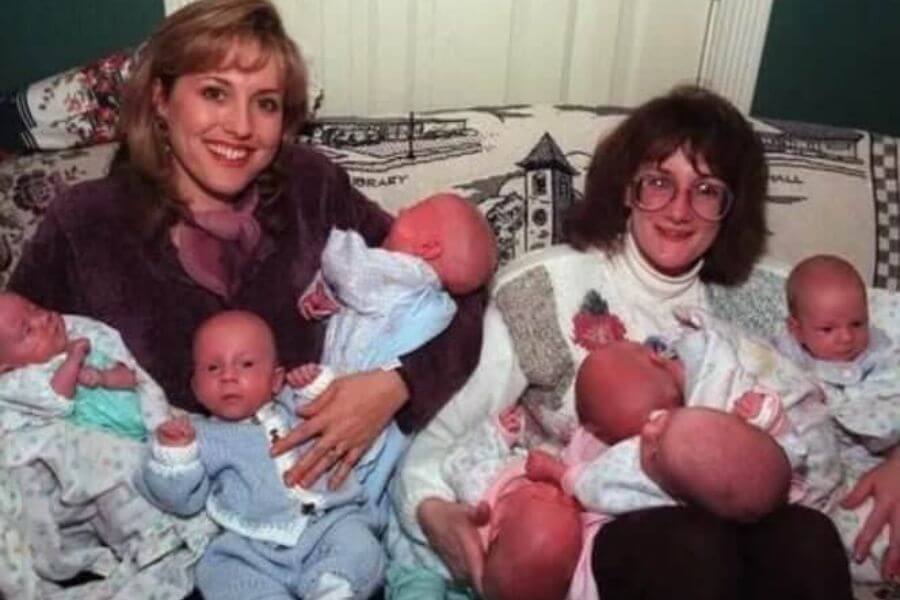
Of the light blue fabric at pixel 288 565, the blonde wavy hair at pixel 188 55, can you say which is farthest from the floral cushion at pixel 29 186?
the light blue fabric at pixel 288 565

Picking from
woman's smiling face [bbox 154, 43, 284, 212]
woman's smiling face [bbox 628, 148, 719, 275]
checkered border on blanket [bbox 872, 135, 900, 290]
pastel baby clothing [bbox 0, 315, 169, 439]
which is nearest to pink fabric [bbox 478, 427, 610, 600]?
woman's smiling face [bbox 628, 148, 719, 275]

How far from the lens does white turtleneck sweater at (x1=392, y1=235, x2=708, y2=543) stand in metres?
1.94

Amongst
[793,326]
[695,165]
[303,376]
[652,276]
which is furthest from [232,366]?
[793,326]

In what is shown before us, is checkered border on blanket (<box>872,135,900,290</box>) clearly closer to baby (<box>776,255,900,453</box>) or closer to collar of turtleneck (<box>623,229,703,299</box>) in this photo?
baby (<box>776,255,900,453</box>)

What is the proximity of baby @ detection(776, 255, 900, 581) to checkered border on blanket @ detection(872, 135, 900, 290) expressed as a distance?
0.85 feet

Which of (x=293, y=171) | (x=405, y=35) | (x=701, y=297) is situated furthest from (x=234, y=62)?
(x=701, y=297)

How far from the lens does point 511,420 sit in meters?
1.93

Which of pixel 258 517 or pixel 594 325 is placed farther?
pixel 594 325

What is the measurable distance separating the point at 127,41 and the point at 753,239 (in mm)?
1465

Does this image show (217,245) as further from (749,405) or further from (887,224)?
(887,224)

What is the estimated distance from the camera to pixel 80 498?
67.7 inches

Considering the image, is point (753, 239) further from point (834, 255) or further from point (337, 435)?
point (337, 435)

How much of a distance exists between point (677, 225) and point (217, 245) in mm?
815

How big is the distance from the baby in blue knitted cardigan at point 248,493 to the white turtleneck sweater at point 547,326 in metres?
0.20
